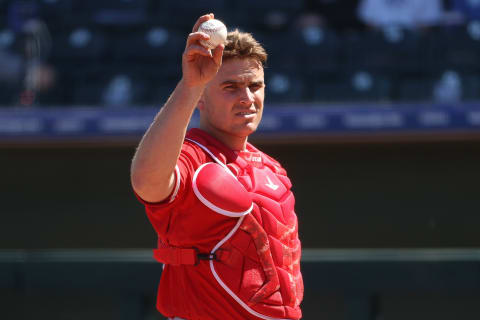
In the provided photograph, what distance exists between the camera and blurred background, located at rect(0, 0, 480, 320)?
3789 mm

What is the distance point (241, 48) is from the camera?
5.44 feet

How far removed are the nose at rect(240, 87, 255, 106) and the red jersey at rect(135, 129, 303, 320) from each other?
0.13m

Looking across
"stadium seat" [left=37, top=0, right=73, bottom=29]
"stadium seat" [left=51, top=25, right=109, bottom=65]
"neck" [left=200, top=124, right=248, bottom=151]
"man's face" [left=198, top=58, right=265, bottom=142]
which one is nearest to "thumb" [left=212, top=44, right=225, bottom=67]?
"man's face" [left=198, top=58, right=265, bottom=142]

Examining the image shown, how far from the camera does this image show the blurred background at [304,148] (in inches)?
149

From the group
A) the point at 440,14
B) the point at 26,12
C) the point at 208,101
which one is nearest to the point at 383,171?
the point at 440,14

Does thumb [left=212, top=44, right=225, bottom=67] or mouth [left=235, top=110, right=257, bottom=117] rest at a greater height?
thumb [left=212, top=44, right=225, bottom=67]

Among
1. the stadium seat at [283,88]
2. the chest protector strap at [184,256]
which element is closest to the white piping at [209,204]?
the chest protector strap at [184,256]

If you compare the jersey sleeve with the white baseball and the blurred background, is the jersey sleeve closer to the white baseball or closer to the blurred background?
the white baseball

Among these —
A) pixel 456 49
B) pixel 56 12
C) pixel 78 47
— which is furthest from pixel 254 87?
pixel 56 12

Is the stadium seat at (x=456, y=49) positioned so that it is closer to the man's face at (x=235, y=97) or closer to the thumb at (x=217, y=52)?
the man's face at (x=235, y=97)

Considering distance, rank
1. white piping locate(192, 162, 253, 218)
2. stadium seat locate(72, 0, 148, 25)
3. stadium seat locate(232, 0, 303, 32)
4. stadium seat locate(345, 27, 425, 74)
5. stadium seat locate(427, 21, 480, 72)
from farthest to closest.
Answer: stadium seat locate(72, 0, 148, 25) → stadium seat locate(232, 0, 303, 32) → stadium seat locate(345, 27, 425, 74) → stadium seat locate(427, 21, 480, 72) → white piping locate(192, 162, 253, 218)

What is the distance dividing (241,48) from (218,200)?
423 millimetres

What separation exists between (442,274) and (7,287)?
2634 millimetres

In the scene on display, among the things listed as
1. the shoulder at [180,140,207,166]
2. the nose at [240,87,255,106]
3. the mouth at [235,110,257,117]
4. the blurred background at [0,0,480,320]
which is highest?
the nose at [240,87,255,106]
